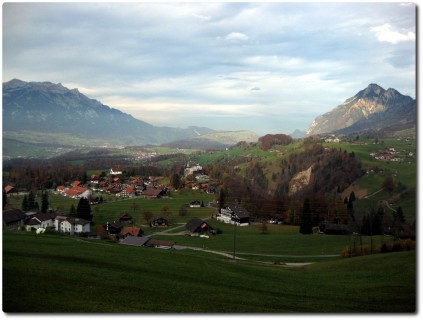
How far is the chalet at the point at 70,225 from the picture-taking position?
22.6 m

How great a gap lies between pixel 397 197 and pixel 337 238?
19.0 feet

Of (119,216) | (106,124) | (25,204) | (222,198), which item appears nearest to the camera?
(25,204)

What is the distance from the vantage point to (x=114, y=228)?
24672mm

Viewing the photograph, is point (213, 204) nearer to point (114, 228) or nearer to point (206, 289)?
point (114, 228)

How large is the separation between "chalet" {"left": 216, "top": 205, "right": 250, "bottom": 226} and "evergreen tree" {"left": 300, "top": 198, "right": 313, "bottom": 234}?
191 inches

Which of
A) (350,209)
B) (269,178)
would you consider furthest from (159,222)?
(350,209)

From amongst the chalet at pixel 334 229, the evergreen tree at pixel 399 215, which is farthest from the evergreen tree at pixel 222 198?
the evergreen tree at pixel 399 215

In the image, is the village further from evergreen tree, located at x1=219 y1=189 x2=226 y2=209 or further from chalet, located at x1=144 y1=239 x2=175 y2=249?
evergreen tree, located at x1=219 y1=189 x2=226 y2=209

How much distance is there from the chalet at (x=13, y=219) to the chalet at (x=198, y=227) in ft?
38.9

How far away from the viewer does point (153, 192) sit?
3191cm

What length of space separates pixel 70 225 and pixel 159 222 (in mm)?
7402

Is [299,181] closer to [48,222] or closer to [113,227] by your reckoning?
[113,227]

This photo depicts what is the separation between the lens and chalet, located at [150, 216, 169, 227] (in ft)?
90.5

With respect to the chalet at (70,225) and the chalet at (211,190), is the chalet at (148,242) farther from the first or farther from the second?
the chalet at (211,190)
